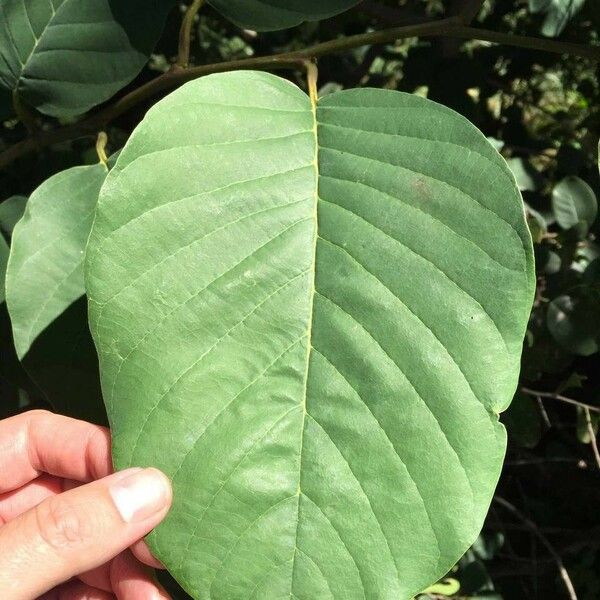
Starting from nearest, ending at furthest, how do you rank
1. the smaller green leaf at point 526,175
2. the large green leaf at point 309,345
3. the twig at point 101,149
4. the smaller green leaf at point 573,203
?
1. the large green leaf at point 309,345
2. the twig at point 101,149
3. the smaller green leaf at point 573,203
4. the smaller green leaf at point 526,175

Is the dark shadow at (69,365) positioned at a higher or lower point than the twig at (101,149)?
lower

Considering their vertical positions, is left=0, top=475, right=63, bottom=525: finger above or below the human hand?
below

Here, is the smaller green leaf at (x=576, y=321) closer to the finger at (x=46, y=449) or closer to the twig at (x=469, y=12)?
the twig at (x=469, y=12)

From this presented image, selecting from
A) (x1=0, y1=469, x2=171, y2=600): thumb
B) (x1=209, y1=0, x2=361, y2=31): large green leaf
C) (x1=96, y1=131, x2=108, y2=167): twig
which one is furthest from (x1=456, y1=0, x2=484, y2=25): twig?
(x1=0, y1=469, x2=171, y2=600): thumb

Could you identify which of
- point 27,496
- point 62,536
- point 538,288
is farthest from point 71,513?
point 538,288

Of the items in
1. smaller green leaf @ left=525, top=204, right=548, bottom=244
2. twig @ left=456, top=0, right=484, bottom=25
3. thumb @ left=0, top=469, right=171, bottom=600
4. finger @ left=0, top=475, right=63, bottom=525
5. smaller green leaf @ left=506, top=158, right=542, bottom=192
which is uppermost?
twig @ left=456, top=0, right=484, bottom=25

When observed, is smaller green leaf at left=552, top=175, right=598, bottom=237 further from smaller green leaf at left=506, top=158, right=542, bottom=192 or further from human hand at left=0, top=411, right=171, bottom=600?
human hand at left=0, top=411, right=171, bottom=600

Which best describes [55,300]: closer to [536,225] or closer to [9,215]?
[9,215]

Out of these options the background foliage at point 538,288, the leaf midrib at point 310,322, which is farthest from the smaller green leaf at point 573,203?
the leaf midrib at point 310,322
